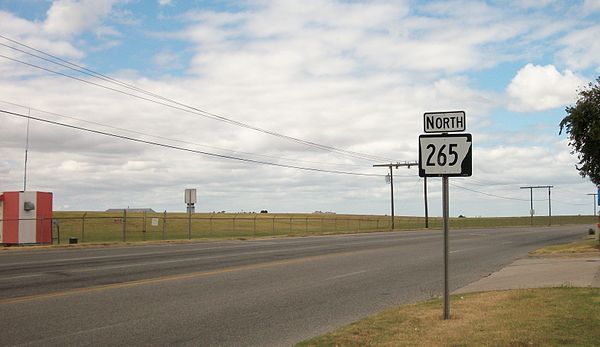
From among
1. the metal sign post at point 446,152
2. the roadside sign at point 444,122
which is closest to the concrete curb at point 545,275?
the metal sign post at point 446,152

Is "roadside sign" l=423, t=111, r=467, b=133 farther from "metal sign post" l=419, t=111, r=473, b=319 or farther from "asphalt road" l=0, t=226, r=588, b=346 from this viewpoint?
"asphalt road" l=0, t=226, r=588, b=346

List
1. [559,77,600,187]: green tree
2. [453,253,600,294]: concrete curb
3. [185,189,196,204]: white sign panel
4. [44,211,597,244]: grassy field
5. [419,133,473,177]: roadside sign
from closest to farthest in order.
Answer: [419,133,473,177]: roadside sign, [453,253,600,294]: concrete curb, [559,77,600,187]: green tree, [185,189,196,204]: white sign panel, [44,211,597,244]: grassy field

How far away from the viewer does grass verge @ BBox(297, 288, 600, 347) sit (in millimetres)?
7641

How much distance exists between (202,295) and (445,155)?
6.25 m

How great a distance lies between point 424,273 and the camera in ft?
57.8

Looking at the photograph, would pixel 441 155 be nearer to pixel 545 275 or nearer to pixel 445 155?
pixel 445 155

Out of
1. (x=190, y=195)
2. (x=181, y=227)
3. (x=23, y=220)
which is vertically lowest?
(x=181, y=227)

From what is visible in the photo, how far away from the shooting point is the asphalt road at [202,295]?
354 inches

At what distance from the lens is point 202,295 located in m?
12.8

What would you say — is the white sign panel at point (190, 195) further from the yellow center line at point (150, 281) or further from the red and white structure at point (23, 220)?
the yellow center line at point (150, 281)

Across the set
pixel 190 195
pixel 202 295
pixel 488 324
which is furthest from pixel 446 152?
pixel 190 195

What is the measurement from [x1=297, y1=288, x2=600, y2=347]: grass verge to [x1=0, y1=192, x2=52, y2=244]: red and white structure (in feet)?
94.3

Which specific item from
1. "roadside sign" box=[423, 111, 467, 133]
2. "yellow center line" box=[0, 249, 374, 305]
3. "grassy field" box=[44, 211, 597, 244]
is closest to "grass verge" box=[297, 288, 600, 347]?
"roadside sign" box=[423, 111, 467, 133]

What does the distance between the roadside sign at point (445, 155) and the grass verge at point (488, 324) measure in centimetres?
213
